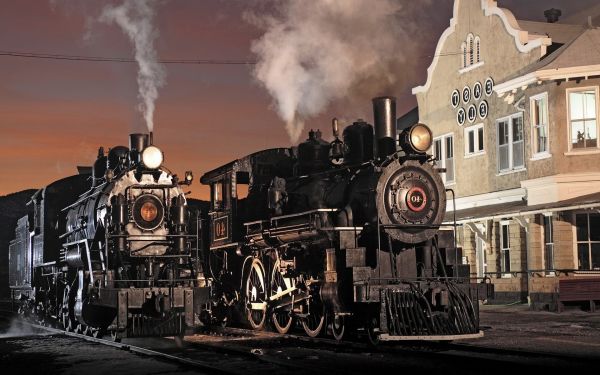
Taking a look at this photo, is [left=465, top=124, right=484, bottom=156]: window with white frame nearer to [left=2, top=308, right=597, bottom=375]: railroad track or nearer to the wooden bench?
the wooden bench

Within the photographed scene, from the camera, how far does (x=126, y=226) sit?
1571cm

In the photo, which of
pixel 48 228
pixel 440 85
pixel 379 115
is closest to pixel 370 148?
pixel 379 115

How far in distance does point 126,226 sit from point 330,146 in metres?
4.22

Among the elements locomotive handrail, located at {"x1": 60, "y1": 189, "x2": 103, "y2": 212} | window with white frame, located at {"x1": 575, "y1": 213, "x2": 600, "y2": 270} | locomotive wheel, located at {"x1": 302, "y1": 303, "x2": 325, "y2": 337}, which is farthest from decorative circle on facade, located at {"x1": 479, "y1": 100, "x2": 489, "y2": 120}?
locomotive handrail, located at {"x1": 60, "y1": 189, "x2": 103, "y2": 212}

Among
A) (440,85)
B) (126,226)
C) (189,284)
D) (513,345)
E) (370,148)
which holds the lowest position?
(513,345)

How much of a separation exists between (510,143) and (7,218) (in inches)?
1567

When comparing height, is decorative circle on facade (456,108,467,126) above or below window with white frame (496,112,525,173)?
above

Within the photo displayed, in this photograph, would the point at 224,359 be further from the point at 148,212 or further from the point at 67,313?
the point at 67,313

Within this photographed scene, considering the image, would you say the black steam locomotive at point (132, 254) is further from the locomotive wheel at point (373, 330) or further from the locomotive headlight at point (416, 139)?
the locomotive headlight at point (416, 139)

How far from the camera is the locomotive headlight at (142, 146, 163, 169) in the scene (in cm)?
1587

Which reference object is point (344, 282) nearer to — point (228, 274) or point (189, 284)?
point (189, 284)

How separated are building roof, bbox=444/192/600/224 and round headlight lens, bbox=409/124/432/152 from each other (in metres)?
7.30

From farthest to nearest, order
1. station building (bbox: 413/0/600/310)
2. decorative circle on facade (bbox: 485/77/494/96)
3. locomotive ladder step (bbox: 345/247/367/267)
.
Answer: decorative circle on facade (bbox: 485/77/494/96) → station building (bbox: 413/0/600/310) → locomotive ladder step (bbox: 345/247/367/267)

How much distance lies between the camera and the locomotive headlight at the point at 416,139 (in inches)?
585
